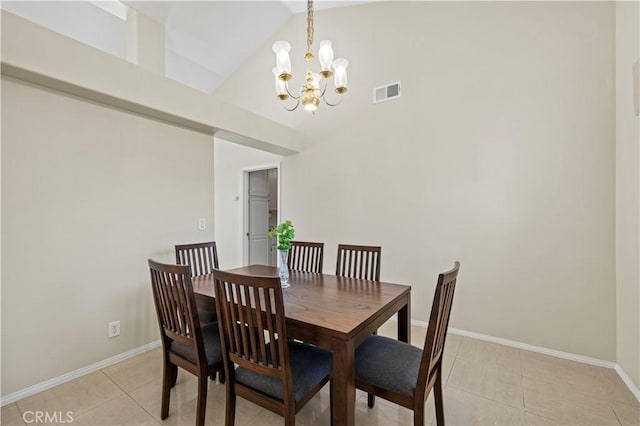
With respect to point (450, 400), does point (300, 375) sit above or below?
above

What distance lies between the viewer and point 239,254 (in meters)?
5.00

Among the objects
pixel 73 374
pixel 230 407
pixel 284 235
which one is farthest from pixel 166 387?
pixel 284 235

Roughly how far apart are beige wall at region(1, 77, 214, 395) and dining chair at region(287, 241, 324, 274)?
1.23m

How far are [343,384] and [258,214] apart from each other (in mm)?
4203

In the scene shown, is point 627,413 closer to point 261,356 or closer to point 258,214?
point 261,356

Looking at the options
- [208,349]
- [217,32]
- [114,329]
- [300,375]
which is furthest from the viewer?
[217,32]

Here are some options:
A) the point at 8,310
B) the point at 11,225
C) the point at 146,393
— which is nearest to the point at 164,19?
the point at 11,225

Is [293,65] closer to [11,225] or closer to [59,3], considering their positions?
[59,3]

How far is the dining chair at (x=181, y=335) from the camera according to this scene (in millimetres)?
1519

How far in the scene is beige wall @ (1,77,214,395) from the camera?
195 centimetres

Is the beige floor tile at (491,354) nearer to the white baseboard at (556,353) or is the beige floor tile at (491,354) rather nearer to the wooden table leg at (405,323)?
the white baseboard at (556,353)

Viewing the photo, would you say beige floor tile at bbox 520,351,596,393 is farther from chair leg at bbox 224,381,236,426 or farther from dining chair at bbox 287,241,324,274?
chair leg at bbox 224,381,236,426

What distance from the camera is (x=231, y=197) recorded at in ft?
16.8

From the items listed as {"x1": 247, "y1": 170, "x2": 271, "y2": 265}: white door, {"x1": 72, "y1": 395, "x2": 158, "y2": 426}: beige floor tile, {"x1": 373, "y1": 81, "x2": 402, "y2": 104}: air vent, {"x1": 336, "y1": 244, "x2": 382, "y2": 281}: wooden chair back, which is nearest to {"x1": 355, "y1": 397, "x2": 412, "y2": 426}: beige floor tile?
{"x1": 336, "y1": 244, "x2": 382, "y2": 281}: wooden chair back
